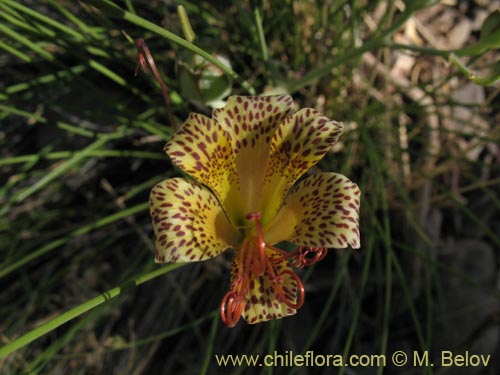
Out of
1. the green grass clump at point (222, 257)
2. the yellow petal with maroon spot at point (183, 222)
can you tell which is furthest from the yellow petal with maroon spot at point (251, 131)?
the green grass clump at point (222, 257)

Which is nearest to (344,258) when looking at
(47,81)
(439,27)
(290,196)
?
(290,196)

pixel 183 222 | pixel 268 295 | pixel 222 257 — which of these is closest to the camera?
pixel 183 222

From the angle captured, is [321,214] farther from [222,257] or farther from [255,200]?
[222,257]

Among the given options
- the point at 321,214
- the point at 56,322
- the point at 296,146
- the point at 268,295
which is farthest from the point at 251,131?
the point at 56,322

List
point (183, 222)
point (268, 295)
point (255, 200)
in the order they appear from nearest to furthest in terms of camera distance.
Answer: point (183, 222) → point (268, 295) → point (255, 200)

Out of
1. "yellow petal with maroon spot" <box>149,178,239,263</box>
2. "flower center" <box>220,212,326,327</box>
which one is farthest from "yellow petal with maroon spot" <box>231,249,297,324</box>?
"yellow petal with maroon spot" <box>149,178,239,263</box>

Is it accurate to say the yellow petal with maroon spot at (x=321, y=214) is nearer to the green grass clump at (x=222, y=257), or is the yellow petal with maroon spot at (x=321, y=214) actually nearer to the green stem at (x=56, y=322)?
the green stem at (x=56, y=322)

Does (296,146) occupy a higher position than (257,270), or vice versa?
(296,146)

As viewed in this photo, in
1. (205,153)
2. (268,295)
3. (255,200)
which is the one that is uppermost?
(205,153)
